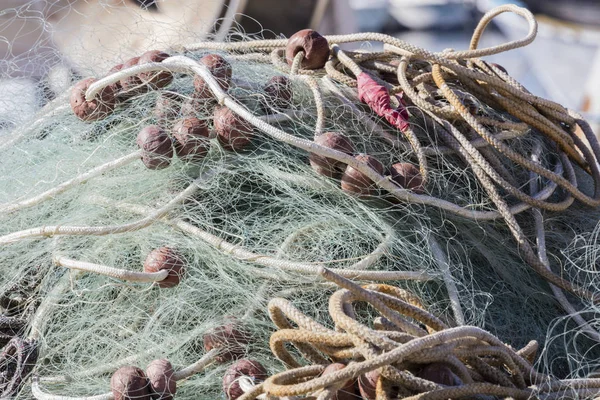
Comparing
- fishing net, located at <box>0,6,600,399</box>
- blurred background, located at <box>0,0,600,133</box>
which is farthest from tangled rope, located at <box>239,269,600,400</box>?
blurred background, located at <box>0,0,600,133</box>

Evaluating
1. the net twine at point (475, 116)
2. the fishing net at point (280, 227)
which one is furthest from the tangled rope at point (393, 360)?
the net twine at point (475, 116)

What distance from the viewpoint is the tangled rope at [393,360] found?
0.72 meters

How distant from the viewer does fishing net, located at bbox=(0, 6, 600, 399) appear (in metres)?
0.89

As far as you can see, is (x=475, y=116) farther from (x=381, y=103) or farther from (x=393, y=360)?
(x=393, y=360)

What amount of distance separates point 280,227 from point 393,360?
30 cm

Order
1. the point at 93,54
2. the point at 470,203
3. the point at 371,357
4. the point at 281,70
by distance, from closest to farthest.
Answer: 1. the point at 371,357
2. the point at 470,203
3. the point at 281,70
4. the point at 93,54

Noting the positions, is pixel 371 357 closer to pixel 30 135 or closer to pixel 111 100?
pixel 111 100

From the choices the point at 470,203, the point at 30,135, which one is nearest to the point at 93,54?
the point at 30,135

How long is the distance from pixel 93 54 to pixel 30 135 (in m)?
0.20

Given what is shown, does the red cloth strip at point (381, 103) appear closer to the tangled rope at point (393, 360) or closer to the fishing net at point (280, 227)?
the fishing net at point (280, 227)

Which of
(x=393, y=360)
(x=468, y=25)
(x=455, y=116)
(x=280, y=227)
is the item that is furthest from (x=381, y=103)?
(x=468, y=25)

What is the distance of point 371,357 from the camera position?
2.34 ft

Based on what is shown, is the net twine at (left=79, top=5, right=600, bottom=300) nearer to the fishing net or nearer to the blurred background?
the fishing net

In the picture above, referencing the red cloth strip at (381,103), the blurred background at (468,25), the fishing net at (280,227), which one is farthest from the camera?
the blurred background at (468,25)
